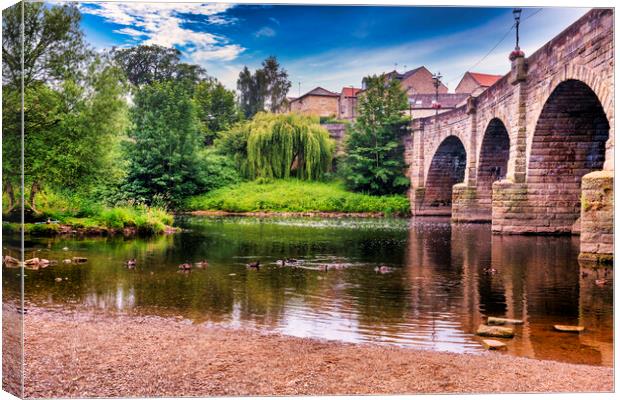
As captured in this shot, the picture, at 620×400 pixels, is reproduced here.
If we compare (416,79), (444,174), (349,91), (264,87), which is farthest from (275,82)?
(444,174)

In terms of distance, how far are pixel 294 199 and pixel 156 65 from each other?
6577 millimetres

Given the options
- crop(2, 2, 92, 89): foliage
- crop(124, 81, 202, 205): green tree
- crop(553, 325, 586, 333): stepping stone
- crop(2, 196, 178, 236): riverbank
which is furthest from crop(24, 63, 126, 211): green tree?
crop(553, 325, 586, 333): stepping stone

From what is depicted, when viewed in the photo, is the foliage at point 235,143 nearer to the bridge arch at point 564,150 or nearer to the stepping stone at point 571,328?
the stepping stone at point 571,328

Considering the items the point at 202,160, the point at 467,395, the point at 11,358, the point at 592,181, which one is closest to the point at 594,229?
the point at 592,181

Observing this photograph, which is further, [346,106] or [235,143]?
[235,143]

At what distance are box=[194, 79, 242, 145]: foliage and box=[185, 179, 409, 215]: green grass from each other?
5.91 feet

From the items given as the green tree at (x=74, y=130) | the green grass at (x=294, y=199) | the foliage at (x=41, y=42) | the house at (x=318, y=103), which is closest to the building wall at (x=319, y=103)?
the house at (x=318, y=103)

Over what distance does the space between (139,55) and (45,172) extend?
2.01m

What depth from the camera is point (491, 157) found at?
930 inches

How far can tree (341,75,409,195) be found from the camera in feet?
36.3

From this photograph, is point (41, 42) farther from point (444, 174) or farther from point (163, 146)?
point (444, 174)

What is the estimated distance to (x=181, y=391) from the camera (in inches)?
198

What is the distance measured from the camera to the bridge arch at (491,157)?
2240 cm

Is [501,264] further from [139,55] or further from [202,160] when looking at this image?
[139,55]
